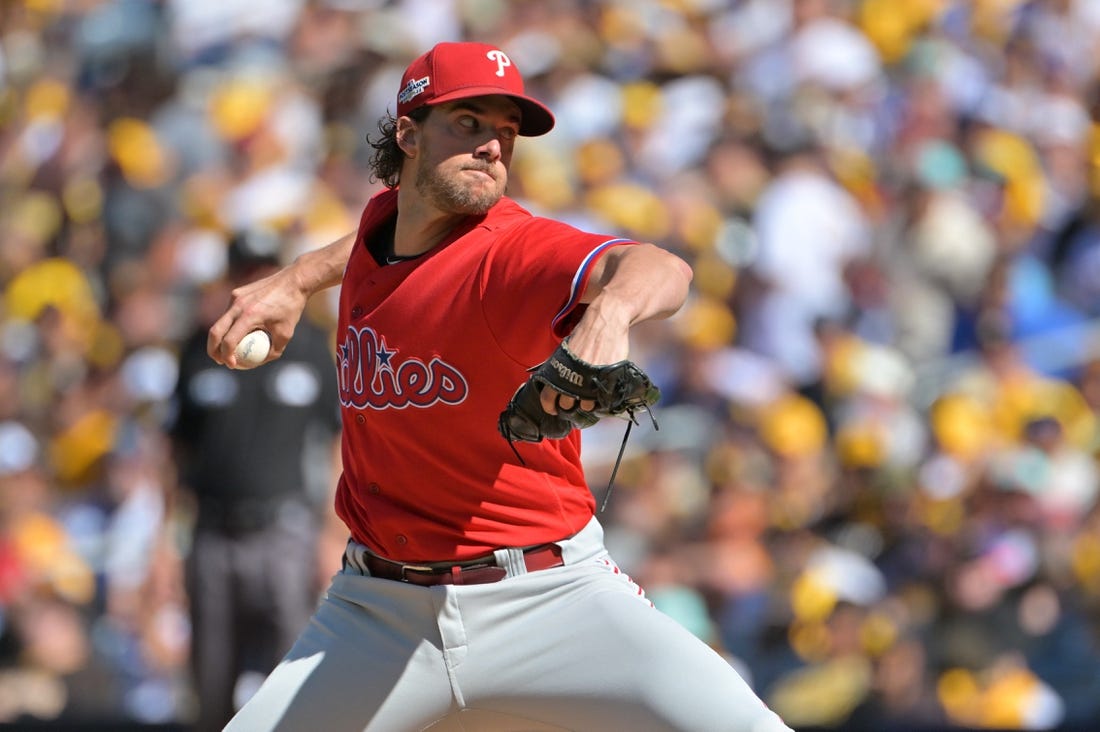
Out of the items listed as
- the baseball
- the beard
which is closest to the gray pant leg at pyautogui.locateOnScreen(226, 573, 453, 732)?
the baseball

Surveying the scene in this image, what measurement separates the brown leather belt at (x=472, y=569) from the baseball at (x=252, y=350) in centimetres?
61

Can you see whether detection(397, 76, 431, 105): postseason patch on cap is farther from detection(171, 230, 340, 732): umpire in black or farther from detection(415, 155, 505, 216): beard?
detection(171, 230, 340, 732): umpire in black

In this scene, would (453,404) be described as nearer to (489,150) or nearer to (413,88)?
(489,150)

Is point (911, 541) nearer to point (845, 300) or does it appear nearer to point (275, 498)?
point (845, 300)

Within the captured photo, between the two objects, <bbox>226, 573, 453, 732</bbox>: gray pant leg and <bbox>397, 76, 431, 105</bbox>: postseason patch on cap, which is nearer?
<bbox>226, 573, 453, 732</bbox>: gray pant leg

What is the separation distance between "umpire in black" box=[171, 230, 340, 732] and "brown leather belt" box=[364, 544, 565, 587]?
290cm

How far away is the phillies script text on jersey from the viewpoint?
10.3 ft

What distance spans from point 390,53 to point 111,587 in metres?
3.30

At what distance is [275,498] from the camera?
606cm

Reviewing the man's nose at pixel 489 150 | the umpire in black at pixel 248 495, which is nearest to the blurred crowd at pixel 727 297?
the umpire in black at pixel 248 495

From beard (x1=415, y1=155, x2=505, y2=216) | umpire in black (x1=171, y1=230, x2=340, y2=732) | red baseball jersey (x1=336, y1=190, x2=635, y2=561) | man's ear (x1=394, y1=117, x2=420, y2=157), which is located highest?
man's ear (x1=394, y1=117, x2=420, y2=157)

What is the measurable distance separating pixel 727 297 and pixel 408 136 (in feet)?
13.2

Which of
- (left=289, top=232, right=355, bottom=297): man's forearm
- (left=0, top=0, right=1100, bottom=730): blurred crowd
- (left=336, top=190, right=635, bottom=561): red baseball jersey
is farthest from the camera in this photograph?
(left=0, top=0, right=1100, bottom=730): blurred crowd

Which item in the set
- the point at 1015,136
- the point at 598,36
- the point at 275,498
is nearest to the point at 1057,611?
the point at 1015,136
